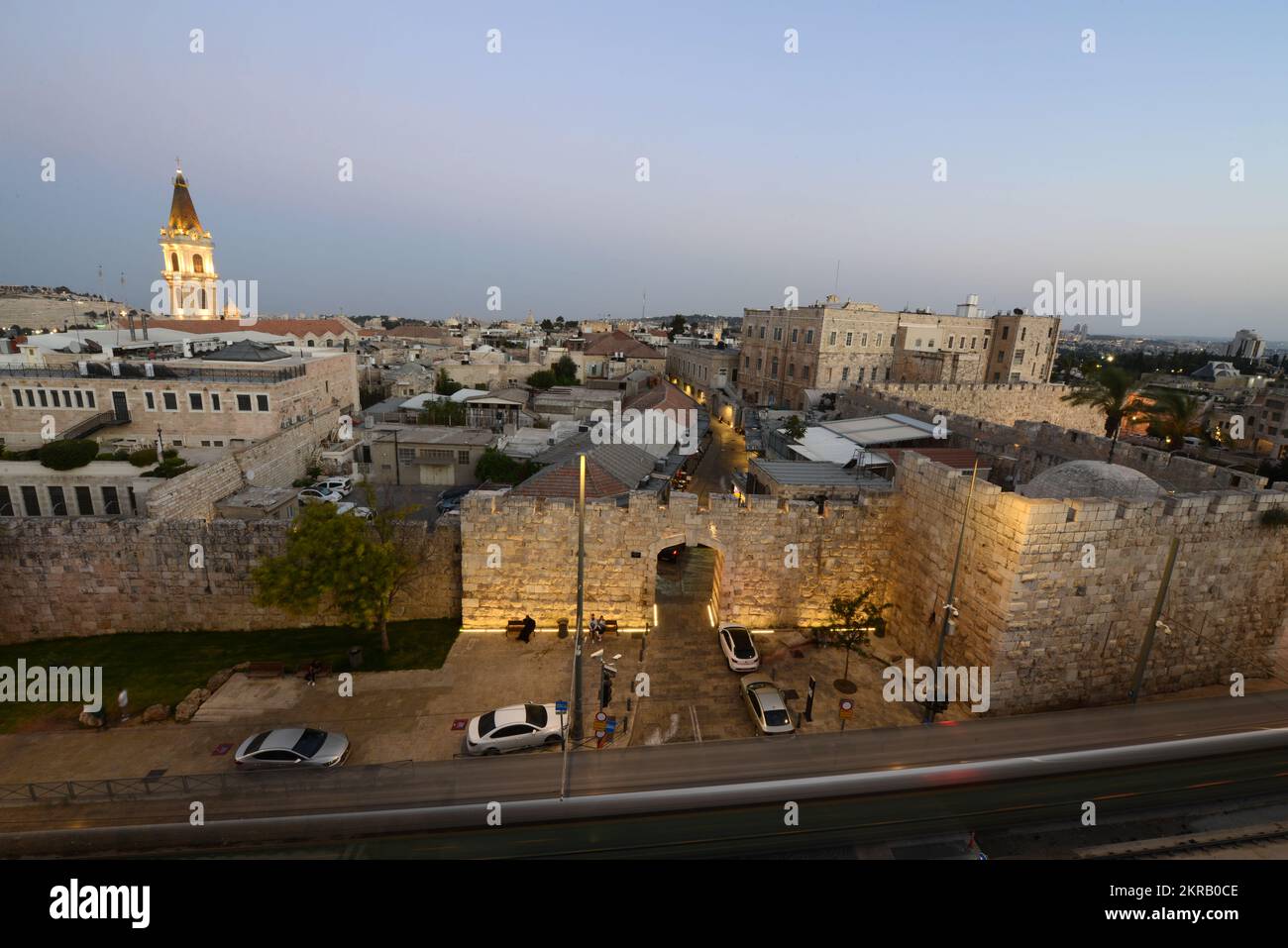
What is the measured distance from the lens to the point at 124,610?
17219 mm

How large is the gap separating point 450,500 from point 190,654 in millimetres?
13434

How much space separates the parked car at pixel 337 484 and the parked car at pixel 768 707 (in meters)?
25.3

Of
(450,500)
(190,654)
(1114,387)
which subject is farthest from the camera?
(450,500)

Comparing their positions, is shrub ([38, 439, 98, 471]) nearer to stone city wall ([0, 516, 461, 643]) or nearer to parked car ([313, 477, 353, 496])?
stone city wall ([0, 516, 461, 643])

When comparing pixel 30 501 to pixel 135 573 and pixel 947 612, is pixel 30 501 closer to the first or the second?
pixel 135 573

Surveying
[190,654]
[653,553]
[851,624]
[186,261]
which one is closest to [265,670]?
[190,654]

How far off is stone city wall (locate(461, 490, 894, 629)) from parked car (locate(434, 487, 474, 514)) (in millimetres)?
10618

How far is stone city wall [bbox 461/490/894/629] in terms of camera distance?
16562mm

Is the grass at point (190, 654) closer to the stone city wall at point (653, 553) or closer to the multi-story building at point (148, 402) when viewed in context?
the stone city wall at point (653, 553)

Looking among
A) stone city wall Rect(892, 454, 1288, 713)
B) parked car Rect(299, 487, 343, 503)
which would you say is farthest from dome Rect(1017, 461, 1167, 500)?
parked car Rect(299, 487, 343, 503)

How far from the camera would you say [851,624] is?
15445 millimetres

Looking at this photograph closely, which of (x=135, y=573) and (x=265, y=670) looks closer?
(x=265, y=670)

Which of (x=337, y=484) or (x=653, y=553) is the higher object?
(x=337, y=484)

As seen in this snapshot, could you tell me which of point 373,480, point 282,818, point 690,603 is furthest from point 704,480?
point 282,818
